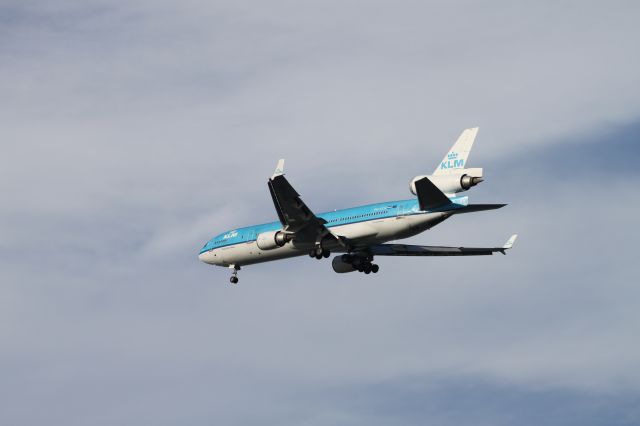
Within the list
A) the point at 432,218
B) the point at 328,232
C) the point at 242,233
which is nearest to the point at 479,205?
the point at 432,218

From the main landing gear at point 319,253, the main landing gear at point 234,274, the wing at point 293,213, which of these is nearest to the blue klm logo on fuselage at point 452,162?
the wing at point 293,213

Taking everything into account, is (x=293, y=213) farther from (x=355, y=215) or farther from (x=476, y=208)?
(x=476, y=208)

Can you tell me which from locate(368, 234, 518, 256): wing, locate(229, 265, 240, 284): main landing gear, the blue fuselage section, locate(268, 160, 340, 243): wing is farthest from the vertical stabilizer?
locate(229, 265, 240, 284): main landing gear

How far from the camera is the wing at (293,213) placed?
81.6 meters

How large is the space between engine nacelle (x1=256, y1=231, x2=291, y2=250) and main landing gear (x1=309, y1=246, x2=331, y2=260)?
1846mm

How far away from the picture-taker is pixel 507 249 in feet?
294

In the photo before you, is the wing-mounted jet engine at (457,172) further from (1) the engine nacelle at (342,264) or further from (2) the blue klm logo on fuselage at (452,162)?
(1) the engine nacelle at (342,264)

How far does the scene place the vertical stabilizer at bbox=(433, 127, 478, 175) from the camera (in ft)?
268

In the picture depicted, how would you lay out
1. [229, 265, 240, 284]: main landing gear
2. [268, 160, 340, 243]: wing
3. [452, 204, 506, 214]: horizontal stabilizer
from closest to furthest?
1. [452, 204, 506, 214]: horizontal stabilizer
2. [268, 160, 340, 243]: wing
3. [229, 265, 240, 284]: main landing gear

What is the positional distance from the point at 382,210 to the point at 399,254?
9.27 meters

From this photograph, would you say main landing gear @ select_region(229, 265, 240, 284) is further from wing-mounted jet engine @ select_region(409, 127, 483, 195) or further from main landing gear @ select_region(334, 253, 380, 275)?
wing-mounted jet engine @ select_region(409, 127, 483, 195)

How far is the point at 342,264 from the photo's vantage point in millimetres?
91562

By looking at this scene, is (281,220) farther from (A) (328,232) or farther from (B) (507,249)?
(B) (507,249)

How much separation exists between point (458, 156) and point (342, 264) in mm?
13631
